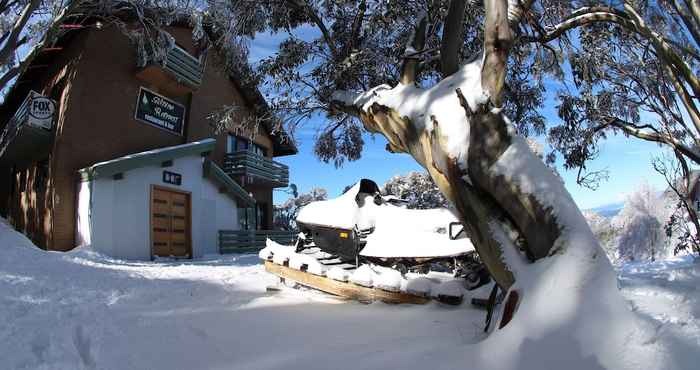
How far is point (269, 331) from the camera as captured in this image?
3998 millimetres

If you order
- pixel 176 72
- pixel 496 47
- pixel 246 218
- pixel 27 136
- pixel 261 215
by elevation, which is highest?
pixel 176 72

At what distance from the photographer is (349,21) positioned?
8539 mm

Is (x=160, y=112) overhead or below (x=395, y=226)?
overhead

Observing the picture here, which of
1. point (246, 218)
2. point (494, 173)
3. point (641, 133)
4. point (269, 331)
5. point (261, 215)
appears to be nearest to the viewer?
point (494, 173)

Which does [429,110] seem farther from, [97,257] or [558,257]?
[97,257]

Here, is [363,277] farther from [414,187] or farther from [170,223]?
[414,187]

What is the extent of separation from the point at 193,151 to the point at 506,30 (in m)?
11.8

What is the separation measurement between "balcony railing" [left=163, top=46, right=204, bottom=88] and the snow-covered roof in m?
2.15

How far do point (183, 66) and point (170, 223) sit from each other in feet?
16.7

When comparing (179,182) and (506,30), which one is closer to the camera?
(506,30)

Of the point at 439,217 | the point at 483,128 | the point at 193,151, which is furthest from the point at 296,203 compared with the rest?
the point at 483,128

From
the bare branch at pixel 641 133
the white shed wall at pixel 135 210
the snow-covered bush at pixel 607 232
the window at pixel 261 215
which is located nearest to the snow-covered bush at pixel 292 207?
the window at pixel 261 215

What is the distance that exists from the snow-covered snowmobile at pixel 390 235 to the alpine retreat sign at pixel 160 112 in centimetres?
929

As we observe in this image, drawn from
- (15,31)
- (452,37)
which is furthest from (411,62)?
(15,31)
